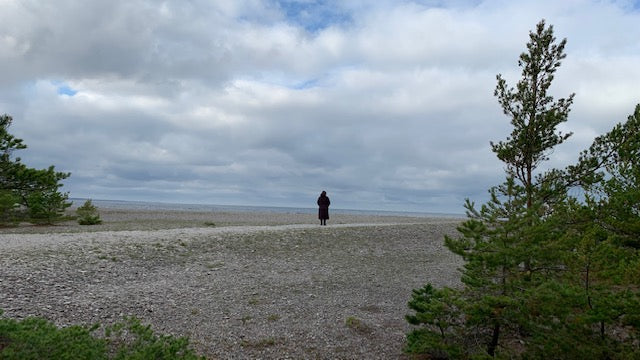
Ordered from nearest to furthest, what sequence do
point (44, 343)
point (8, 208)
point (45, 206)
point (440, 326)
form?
point (44, 343) → point (440, 326) → point (8, 208) → point (45, 206)

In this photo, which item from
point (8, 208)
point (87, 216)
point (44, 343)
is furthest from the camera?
point (87, 216)

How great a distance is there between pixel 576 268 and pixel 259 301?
7843 millimetres

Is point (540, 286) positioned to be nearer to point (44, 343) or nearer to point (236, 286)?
point (44, 343)

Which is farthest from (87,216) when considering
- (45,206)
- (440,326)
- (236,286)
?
(440,326)

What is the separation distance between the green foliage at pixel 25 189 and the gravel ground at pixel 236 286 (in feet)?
32.6

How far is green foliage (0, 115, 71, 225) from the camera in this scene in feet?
86.9

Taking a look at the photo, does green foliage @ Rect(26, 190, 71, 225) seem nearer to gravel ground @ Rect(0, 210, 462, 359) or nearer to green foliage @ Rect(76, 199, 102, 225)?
green foliage @ Rect(76, 199, 102, 225)

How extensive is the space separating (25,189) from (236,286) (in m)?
23.2

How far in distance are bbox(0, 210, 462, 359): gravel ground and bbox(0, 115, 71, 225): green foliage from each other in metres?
9.94

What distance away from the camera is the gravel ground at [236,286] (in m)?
9.31

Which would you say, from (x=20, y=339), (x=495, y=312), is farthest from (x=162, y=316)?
(x=495, y=312)

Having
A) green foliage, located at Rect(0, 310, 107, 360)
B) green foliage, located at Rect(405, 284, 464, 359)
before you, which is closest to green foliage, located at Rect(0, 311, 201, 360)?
green foliage, located at Rect(0, 310, 107, 360)

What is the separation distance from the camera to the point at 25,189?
2792cm

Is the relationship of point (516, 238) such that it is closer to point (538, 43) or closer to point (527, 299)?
point (527, 299)
